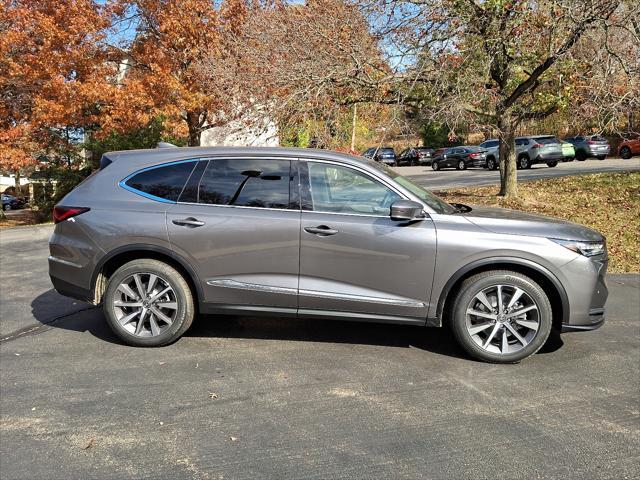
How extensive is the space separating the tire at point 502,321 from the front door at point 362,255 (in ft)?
1.04

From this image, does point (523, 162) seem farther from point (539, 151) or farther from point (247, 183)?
point (247, 183)

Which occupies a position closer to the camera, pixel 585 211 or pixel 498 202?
pixel 585 211

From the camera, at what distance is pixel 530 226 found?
443 cm

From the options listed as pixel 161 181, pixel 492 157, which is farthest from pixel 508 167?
pixel 492 157

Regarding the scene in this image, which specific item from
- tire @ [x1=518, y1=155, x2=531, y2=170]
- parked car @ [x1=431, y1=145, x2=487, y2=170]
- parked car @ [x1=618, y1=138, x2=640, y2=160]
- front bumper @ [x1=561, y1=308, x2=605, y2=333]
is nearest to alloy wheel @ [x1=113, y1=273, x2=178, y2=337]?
front bumper @ [x1=561, y1=308, x2=605, y2=333]

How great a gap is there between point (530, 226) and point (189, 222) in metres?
2.83

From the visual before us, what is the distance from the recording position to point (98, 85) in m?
14.7

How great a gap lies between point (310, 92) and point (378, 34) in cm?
189

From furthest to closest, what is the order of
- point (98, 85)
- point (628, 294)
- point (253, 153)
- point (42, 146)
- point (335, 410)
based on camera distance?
1. point (42, 146)
2. point (98, 85)
3. point (628, 294)
4. point (253, 153)
5. point (335, 410)

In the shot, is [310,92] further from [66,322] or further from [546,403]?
[546,403]

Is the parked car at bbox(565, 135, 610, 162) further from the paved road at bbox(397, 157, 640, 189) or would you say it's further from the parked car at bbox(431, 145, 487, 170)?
the parked car at bbox(431, 145, 487, 170)

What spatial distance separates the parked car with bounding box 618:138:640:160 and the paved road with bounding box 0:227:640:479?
29.2 metres

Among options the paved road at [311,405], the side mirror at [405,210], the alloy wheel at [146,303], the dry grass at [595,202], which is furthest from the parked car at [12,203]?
the side mirror at [405,210]

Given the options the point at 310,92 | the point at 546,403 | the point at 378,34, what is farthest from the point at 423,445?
the point at 378,34
